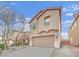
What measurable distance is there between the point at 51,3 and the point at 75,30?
0.76 m

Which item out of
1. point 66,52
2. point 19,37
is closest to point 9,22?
point 19,37

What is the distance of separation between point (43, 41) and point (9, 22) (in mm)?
830

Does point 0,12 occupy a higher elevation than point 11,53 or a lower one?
higher

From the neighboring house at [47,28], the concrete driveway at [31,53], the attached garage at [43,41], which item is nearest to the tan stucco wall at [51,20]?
the neighboring house at [47,28]

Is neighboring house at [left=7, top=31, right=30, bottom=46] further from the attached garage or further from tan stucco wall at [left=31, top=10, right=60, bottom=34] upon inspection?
tan stucco wall at [left=31, top=10, right=60, bottom=34]

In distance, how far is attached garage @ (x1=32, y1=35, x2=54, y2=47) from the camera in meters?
10.3

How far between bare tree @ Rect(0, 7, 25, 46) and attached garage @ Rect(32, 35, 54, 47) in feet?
1.25

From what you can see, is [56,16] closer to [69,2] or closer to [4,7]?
[69,2]

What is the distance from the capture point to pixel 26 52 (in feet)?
33.5

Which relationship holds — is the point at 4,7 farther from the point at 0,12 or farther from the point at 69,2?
the point at 69,2

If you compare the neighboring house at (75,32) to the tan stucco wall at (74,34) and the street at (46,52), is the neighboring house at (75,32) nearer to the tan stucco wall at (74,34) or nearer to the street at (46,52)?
the tan stucco wall at (74,34)

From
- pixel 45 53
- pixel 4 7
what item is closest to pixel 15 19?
pixel 4 7

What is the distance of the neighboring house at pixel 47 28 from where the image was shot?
10.2 metres

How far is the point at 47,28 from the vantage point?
10180 millimetres
